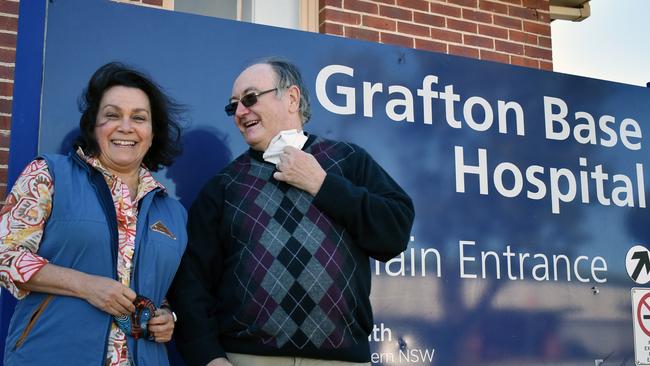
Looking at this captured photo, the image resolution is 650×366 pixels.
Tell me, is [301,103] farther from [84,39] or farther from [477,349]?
[477,349]

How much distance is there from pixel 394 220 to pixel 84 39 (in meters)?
1.35

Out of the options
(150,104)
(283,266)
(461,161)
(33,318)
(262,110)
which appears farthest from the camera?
(461,161)

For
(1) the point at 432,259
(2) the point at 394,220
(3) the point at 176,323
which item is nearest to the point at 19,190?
(3) the point at 176,323

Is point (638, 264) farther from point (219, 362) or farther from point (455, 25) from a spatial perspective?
point (219, 362)

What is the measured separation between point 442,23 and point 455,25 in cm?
10

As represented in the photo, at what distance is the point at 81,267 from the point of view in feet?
7.29

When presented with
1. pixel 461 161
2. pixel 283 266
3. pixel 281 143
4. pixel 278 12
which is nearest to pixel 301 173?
pixel 281 143

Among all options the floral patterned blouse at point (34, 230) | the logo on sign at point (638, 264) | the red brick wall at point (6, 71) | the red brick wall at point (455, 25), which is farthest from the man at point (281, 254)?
the red brick wall at point (455, 25)

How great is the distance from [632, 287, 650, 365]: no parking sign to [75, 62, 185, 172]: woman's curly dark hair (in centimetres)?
237

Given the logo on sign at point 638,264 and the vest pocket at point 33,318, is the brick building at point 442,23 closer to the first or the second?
the logo on sign at point 638,264

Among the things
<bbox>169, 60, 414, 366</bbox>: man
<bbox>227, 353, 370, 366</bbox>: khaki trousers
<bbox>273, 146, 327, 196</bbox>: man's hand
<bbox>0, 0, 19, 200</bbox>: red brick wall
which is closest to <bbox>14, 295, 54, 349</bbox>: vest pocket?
<bbox>169, 60, 414, 366</bbox>: man

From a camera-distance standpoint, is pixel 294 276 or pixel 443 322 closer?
pixel 294 276

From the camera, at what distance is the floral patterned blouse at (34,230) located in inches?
84.2

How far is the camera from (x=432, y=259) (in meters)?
3.45
